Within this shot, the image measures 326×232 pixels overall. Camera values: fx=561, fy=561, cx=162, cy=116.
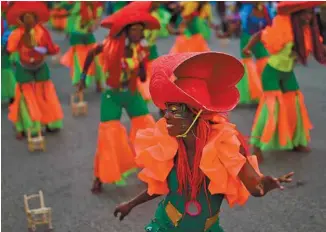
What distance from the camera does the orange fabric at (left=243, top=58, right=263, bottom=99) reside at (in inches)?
272

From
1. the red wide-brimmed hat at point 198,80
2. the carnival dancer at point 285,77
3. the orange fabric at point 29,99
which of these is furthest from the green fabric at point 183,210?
the orange fabric at point 29,99

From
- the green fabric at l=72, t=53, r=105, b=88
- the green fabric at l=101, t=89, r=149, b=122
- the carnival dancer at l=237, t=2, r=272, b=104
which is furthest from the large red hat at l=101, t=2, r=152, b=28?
the green fabric at l=72, t=53, r=105, b=88

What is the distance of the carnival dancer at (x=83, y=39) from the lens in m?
7.40

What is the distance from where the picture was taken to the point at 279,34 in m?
4.91

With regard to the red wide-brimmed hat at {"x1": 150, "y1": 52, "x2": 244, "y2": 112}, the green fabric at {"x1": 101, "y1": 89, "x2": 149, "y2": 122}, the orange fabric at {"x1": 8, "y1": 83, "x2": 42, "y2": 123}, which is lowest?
the orange fabric at {"x1": 8, "y1": 83, "x2": 42, "y2": 123}

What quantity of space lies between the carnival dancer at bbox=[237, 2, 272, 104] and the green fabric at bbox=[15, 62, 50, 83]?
2.31 metres

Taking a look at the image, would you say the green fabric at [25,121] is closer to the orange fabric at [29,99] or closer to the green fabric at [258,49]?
the orange fabric at [29,99]

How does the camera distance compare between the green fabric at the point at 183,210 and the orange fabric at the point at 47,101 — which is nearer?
the green fabric at the point at 183,210

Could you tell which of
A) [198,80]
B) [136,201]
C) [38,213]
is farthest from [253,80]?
[198,80]

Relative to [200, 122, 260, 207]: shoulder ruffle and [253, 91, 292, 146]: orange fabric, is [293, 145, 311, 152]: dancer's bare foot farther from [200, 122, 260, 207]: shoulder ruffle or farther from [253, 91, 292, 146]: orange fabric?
[200, 122, 260, 207]: shoulder ruffle

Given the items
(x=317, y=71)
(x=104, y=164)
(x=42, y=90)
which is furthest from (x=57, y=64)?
(x=104, y=164)

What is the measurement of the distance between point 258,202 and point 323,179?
0.73 meters

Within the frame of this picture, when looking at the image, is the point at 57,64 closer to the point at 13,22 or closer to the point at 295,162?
the point at 13,22

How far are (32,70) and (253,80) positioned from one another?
2.68 m
